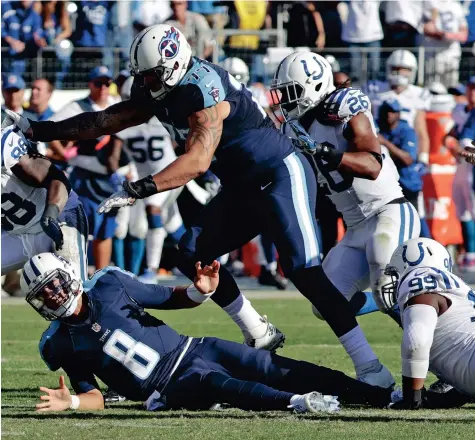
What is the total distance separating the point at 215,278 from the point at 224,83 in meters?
A: 1.19

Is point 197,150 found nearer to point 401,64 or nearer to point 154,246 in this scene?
point 154,246

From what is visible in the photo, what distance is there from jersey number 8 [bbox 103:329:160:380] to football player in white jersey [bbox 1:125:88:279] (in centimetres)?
175

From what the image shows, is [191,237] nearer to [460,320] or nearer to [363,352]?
[363,352]

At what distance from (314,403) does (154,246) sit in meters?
7.12

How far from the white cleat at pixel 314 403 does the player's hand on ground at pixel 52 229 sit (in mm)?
2410

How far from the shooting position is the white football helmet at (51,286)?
5.84m

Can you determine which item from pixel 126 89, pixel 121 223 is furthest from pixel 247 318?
pixel 126 89

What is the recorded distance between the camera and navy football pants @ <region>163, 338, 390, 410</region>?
235 inches

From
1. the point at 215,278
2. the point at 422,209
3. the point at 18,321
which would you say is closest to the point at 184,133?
the point at 215,278

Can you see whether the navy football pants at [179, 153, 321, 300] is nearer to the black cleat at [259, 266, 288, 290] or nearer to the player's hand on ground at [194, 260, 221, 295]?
the player's hand on ground at [194, 260, 221, 295]

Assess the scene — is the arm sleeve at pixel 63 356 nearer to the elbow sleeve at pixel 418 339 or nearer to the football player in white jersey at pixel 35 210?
the elbow sleeve at pixel 418 339

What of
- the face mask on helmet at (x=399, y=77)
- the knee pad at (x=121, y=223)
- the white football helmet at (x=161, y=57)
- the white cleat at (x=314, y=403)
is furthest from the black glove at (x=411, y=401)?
the face mask on helmet at (x=399, y=77)

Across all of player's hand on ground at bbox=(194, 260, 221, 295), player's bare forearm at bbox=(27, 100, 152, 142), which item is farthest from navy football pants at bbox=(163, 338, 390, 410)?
player's bare forearm at bbox=(27, 100, 152, 142)

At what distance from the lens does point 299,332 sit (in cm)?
962
